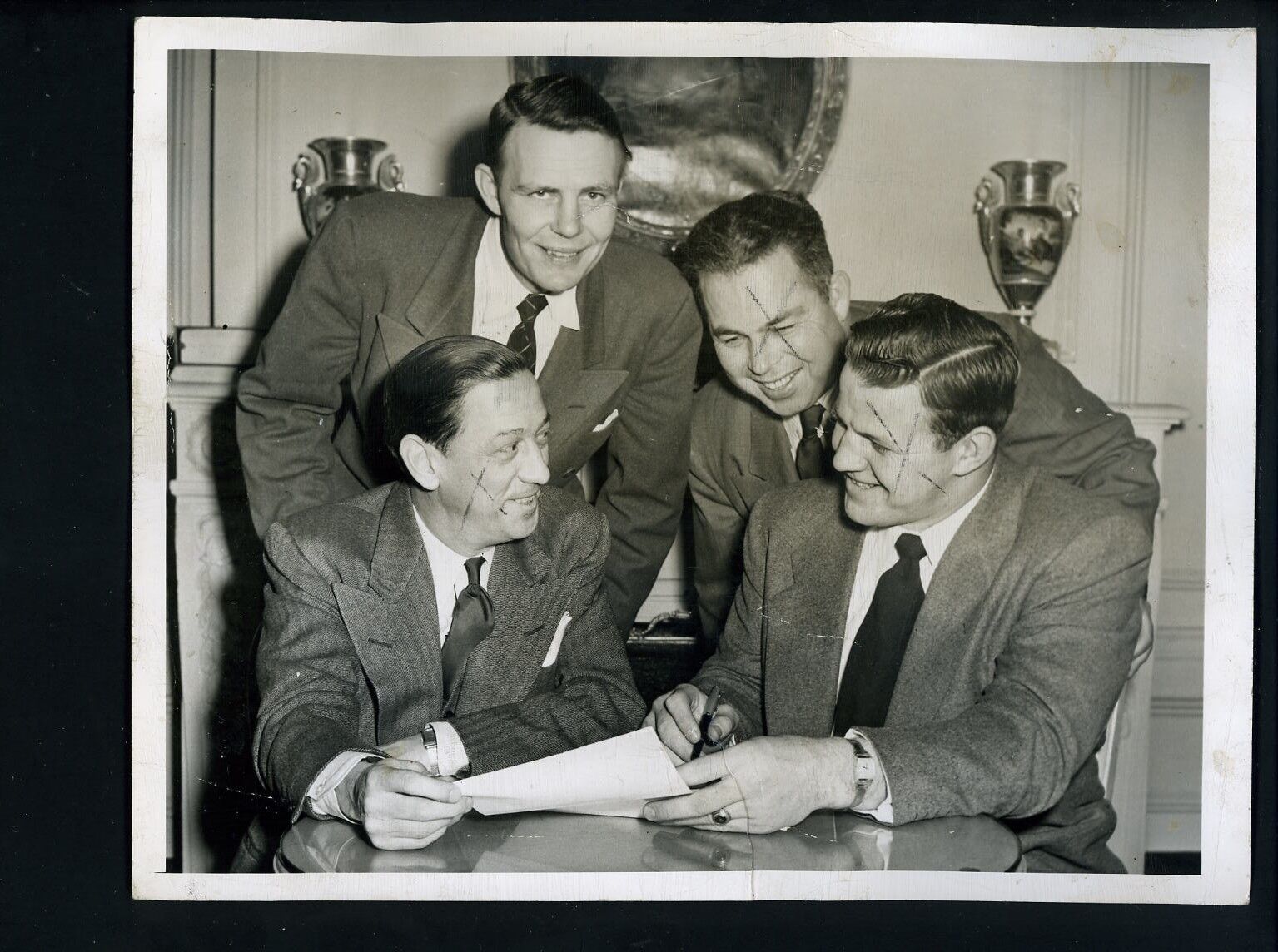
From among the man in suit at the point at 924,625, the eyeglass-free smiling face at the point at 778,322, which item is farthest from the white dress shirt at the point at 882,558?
the eyeglass-free smiling face at the point at 778,322

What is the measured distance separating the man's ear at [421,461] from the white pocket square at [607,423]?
0.35 metres

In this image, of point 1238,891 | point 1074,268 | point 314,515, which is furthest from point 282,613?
point 1238,891

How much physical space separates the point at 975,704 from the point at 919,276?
887mm

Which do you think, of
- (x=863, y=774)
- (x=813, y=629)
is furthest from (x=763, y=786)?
Result: (x=813, y=629)

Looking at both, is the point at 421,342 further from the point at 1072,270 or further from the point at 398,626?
the point at 1072,270

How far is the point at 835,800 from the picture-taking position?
228 centimetres

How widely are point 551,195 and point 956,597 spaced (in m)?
1.17

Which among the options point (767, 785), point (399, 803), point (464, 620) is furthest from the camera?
point (464, 620)

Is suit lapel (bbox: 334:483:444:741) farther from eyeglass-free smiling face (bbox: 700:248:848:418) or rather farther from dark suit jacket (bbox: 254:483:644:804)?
eyeglass-free smiling face (bbox: 700:248:848:418)

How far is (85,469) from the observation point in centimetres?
257

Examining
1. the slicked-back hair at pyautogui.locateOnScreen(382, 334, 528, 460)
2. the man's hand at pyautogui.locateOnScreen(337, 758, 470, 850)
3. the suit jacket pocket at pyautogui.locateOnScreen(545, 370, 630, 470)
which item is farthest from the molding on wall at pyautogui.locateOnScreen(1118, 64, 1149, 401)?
the man's hand at pyautogui.locateOnScreen(337, 758, 470, 850)

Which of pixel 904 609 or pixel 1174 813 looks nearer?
pixel 904 609

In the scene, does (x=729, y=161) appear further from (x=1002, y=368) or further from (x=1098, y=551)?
(x=1098, y=551)

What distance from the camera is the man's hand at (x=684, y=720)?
7.82 ft
